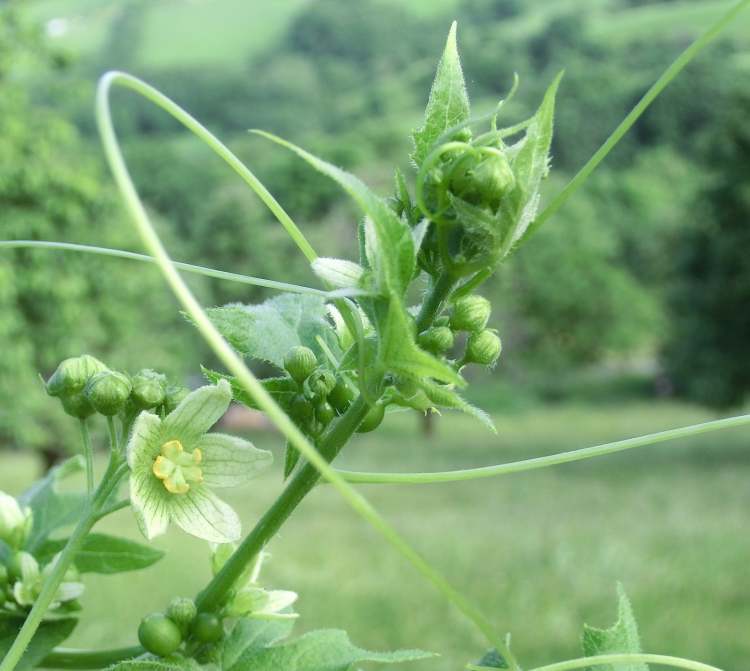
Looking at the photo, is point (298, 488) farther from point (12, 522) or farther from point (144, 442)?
point (12, 522)

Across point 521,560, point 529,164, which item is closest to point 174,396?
point 529,164

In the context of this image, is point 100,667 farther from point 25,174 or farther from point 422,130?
point 25,174

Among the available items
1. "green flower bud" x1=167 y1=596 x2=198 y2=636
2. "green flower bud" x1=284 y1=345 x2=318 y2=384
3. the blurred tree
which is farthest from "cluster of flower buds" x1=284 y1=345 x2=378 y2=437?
the blurred tree

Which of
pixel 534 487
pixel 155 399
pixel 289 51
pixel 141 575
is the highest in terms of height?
pixel 289 51

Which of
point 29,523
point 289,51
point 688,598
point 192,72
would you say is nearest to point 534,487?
point 688,598

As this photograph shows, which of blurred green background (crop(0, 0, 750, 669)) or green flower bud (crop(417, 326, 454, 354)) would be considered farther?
blurred green background (crop(0, 0, 750, 669))

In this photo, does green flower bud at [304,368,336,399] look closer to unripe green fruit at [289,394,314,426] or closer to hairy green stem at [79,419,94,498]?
unripe green fruit at [289,394,314,426]
